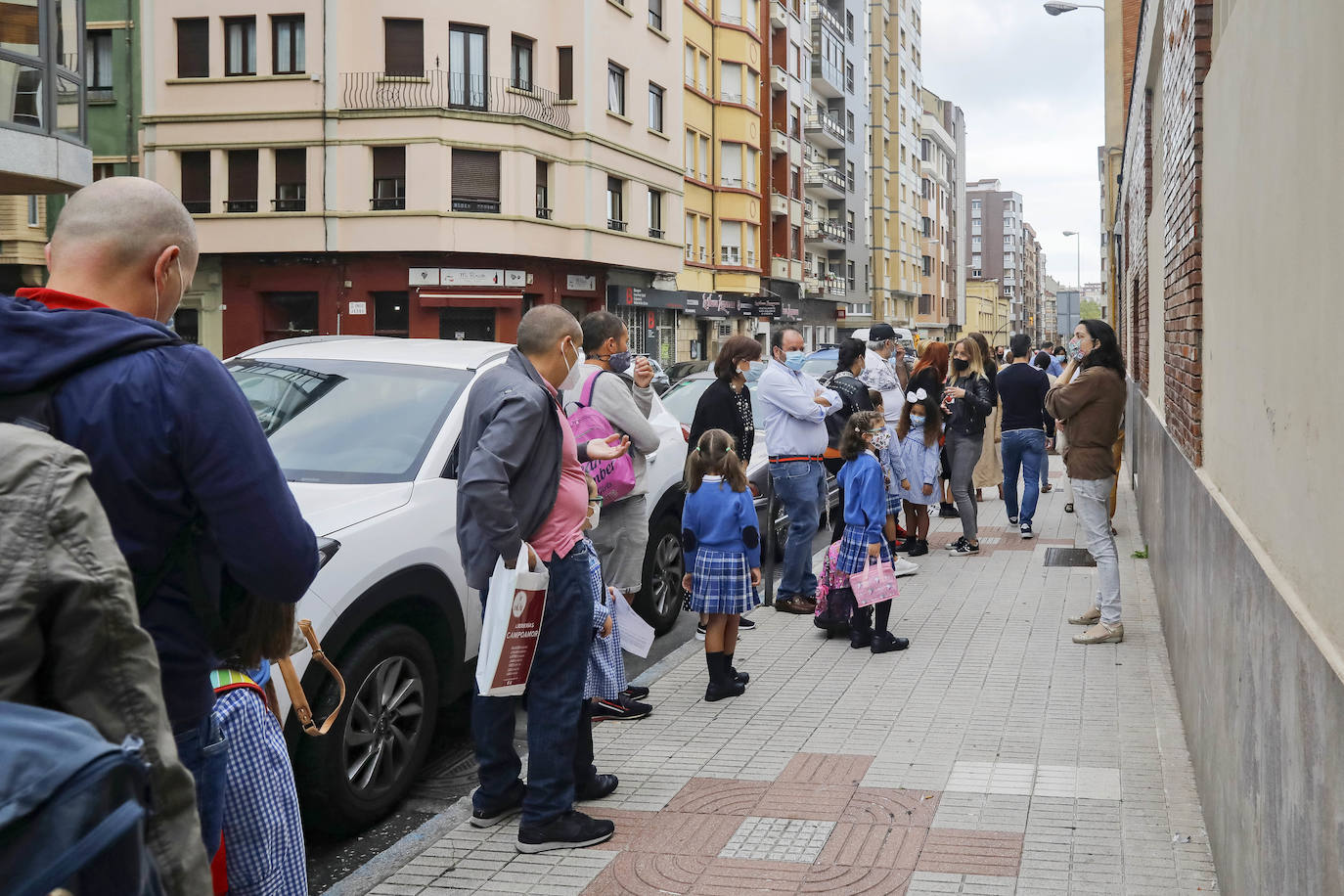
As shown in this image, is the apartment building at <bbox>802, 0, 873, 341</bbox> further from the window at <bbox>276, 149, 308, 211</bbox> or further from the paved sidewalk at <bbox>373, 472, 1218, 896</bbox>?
the paved sidewalk at <bbox>373, 472, 1218, 896</bbox>

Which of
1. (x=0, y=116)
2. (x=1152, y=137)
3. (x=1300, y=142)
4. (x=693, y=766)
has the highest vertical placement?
(x=0, y=116)

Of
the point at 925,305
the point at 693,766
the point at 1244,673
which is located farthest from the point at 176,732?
the point at 925,305

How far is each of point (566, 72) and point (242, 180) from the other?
8.80 m

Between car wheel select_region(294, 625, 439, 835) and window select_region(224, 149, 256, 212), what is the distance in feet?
93.1

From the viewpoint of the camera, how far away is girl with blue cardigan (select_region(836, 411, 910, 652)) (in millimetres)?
7816

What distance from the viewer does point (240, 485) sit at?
2.32 meters

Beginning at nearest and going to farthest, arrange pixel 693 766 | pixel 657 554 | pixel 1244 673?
pixel 1244 673 → pixel 693 766 → pixel 657 554

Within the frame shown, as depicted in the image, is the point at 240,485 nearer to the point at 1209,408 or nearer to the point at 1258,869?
the point at 1258,869

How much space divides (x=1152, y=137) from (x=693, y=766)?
7.82 m

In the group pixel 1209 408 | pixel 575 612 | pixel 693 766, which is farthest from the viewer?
pixel 693 766

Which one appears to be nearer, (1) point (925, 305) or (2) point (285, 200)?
(2) point (285, 200)

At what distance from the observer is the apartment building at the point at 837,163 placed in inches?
2426

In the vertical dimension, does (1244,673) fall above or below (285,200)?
below

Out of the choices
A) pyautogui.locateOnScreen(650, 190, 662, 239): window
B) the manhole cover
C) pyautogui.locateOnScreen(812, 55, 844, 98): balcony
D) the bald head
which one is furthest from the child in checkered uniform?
pyautogui.locateOnScreen(812, 55, 844, 98): balcony
